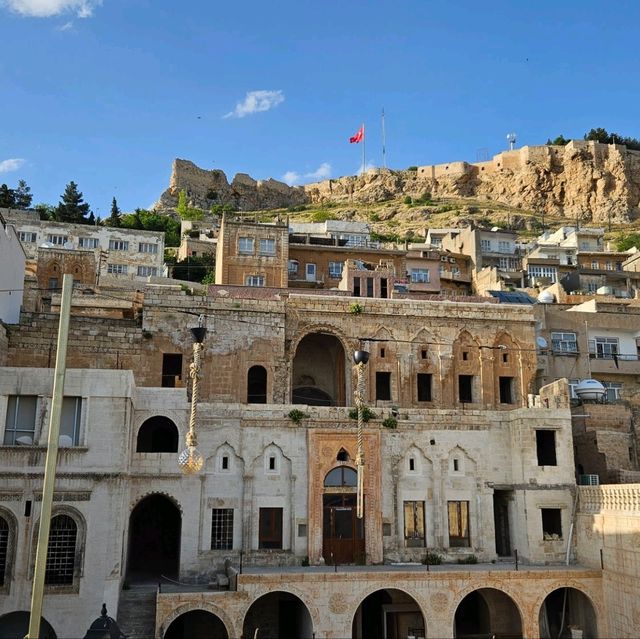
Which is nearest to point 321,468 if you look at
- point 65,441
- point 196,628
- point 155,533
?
point 196,628

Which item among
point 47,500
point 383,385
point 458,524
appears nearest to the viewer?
point 47,500

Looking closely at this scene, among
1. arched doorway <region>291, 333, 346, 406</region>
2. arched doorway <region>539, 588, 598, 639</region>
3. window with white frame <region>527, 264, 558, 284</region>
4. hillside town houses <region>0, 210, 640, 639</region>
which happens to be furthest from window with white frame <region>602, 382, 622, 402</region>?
window with white frame <region>527, 264, 558, 284</region>

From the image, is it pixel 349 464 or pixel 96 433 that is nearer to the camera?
pixel 96 433

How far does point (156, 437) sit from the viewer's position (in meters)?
29.8

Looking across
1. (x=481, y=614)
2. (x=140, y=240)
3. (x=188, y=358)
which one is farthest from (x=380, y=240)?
(x=481, y=614)

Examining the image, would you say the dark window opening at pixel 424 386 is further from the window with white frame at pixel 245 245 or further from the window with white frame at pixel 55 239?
the window with white frame at pixel 55 239

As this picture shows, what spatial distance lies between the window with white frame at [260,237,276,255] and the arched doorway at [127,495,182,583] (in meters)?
21.5

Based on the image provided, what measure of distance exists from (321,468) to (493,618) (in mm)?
8463

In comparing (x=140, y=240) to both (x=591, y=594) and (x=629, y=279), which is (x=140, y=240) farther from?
(x=591, y=594)

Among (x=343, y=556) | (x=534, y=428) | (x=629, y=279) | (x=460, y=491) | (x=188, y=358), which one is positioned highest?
(x=629, y=279)

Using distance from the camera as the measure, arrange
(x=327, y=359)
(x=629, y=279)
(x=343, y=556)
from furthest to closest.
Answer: (x=629, y=279)
(x=327, y=359)
(x=343, y=556)

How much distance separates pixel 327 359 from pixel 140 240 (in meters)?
35.0

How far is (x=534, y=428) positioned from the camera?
28.5 m

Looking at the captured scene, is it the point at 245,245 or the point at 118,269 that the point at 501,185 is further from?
the point at 245,245
